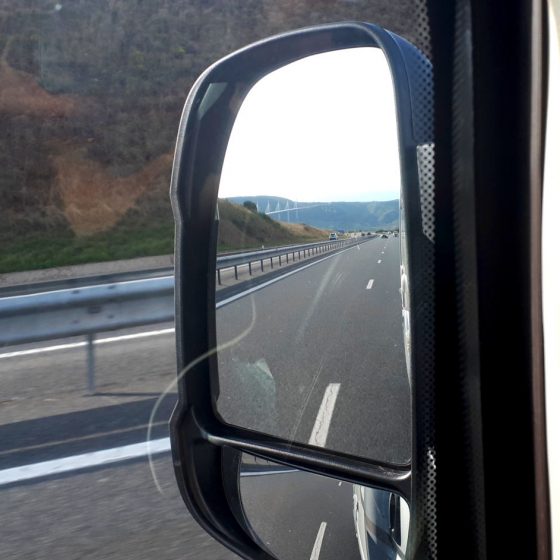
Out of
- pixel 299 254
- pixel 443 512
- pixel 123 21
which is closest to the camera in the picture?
pixel 443 512

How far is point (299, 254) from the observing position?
9.70 feet

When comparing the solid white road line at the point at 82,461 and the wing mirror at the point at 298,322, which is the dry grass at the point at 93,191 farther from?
the wing mirror at the point at 298,322

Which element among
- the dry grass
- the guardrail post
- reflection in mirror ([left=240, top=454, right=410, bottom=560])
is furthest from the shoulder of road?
reflection in mirror ([left=240, top=454, right=410, bottom=560])

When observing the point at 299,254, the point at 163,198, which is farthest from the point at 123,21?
the point at 299,254

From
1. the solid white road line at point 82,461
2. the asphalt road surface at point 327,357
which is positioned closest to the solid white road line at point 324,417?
the asphalt road surface at point 327,357

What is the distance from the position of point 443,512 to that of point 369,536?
2.32ft

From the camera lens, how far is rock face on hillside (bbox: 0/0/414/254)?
115 feet

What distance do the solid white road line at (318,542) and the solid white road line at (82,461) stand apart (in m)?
2.53

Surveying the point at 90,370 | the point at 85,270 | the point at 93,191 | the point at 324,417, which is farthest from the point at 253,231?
the point at 93,191

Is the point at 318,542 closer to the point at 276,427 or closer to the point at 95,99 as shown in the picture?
the point at 276,427

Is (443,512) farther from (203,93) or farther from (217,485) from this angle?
(203,93)

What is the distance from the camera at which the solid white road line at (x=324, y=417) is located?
2.84 m

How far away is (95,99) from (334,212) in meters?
39.2

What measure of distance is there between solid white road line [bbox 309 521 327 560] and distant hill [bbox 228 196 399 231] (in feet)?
3.43
